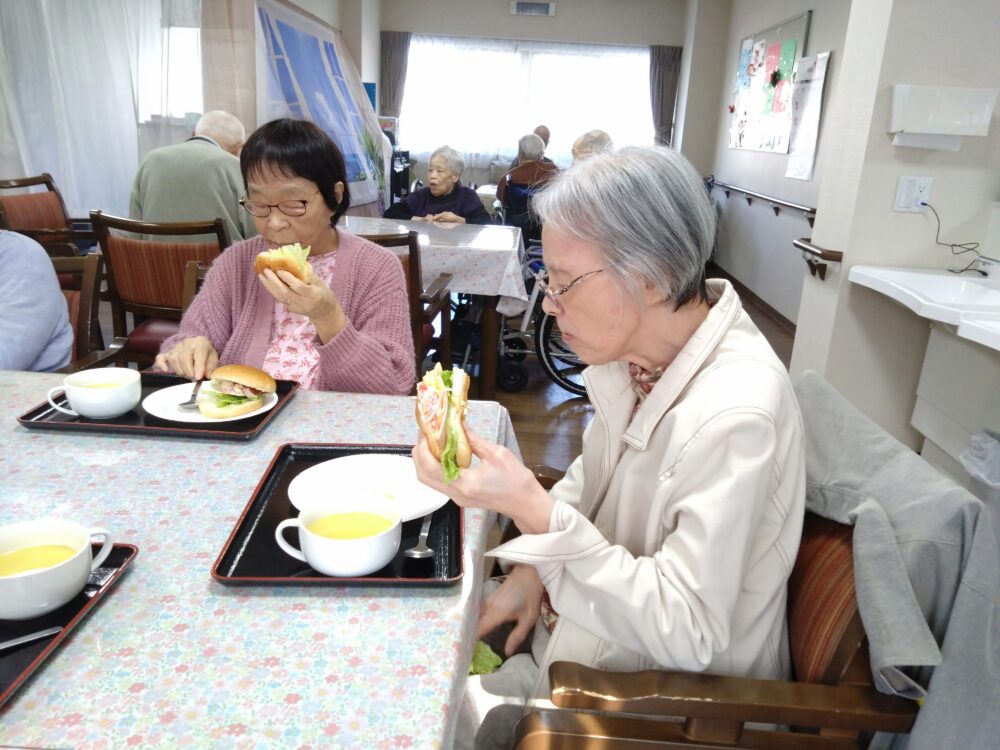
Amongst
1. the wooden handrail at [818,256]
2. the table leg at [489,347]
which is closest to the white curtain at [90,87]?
the table leg at [489,347]

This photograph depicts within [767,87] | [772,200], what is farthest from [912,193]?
[767,87]

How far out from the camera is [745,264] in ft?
22.3

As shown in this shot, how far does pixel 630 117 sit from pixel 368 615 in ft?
30.3

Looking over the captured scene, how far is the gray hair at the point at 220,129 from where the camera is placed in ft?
11.6

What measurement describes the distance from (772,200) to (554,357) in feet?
10.0

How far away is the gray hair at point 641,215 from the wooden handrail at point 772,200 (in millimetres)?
3494

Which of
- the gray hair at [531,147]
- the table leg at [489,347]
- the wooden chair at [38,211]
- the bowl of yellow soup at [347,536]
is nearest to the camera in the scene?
the bowl of yellow soup at [347,536]

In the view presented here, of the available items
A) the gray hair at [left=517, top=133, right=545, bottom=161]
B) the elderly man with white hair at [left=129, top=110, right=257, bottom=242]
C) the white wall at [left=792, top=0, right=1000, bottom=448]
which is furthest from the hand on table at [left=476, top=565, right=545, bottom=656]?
the gray hair at [left=517, top=133, right=545, bottom=161]

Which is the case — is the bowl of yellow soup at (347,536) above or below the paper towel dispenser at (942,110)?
below

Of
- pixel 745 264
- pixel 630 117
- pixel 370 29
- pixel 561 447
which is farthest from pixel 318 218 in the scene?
pixel 630 117

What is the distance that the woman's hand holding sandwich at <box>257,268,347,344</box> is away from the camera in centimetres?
130

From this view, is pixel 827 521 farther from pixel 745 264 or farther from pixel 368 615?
pixel 745 264

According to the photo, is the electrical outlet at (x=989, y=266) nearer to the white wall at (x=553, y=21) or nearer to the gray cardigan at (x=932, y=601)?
the gray cardigan at (x=932, y=601)

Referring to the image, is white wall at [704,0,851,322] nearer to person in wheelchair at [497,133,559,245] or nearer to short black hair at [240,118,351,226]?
person in wheelchair at [497,133,559,245]
